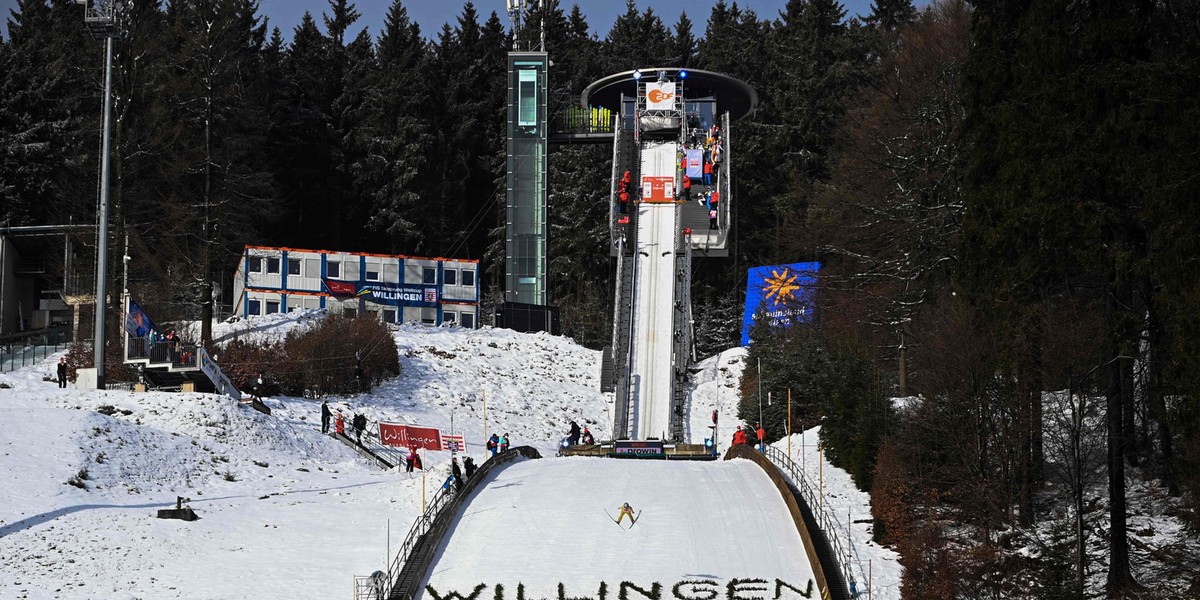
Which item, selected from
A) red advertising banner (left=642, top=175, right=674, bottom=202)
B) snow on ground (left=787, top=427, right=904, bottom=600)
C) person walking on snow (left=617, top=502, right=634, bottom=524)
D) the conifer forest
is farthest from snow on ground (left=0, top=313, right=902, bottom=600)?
red advertising banner (left=642, top=175, right=674, bottom=202)

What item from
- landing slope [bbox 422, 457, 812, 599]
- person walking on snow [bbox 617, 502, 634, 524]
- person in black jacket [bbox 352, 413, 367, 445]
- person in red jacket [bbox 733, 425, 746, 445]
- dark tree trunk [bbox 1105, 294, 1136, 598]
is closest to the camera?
dark tree trunk [bbox 1105, 294, 1136, 598]

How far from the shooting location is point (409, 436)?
40.7 m

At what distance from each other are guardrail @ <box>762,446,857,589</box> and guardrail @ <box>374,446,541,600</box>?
7.87 m

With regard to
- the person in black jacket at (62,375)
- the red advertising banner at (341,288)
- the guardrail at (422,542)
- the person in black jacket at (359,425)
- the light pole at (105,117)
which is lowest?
the guardrail at (422,542)

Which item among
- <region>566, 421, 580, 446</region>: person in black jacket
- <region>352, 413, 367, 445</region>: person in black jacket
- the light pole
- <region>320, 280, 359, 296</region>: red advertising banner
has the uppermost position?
the light pole

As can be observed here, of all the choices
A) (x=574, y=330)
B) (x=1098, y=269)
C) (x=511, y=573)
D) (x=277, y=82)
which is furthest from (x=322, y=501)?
(x=277, y=82)

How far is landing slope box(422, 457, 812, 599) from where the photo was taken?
2562cm

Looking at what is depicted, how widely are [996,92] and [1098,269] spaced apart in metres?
6.11

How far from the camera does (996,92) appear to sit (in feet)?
105

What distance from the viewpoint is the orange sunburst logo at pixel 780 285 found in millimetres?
55344

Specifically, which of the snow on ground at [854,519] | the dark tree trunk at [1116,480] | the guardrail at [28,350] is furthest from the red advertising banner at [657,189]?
the dark tree trunk at [1116,480]

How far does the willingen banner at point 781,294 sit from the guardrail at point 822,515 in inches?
559

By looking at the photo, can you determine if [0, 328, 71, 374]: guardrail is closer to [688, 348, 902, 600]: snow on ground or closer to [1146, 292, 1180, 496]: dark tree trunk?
[688, 348, 902, 600]: snow on ground

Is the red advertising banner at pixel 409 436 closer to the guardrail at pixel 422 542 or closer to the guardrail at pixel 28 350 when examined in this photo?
the guardrail at pixel 422 542
